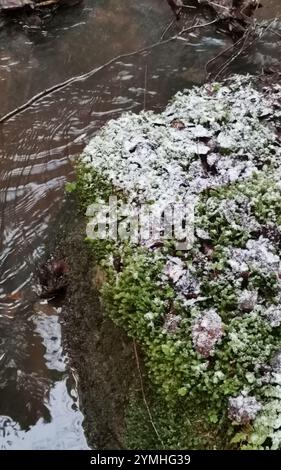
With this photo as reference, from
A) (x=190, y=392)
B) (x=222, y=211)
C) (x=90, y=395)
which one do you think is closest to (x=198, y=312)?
(x=190, y=392)

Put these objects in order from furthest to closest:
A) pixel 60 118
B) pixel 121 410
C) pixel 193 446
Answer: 1. pixel 60 118
2. pixel 121 410
3. pixel 193 446

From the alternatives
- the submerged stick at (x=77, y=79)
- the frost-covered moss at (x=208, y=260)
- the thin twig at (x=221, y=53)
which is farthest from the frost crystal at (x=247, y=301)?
the thin twig at (x=221, y=53)

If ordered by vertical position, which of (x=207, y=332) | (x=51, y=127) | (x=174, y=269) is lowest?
(x=207, y=332)

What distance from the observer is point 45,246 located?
5.21 meters

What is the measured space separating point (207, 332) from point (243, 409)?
21.6 inches

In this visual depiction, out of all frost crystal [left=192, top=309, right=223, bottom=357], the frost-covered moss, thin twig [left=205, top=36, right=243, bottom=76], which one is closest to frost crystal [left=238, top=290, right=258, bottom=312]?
the frost-covered moss

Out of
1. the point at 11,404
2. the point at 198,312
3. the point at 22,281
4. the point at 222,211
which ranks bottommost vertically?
the point at 11,404

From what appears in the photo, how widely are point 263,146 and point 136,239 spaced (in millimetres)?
1495

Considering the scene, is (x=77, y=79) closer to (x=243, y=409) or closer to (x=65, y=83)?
(x=65, y=83)

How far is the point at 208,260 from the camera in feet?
13.2

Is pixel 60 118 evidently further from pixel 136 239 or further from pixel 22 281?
pixel 136 239

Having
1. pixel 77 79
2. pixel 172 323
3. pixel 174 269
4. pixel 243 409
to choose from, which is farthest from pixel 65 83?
pixel 243 409

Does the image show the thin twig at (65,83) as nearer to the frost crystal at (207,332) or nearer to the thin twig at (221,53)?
the thin twig at (221,53)

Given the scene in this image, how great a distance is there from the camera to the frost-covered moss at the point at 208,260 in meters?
3.57
